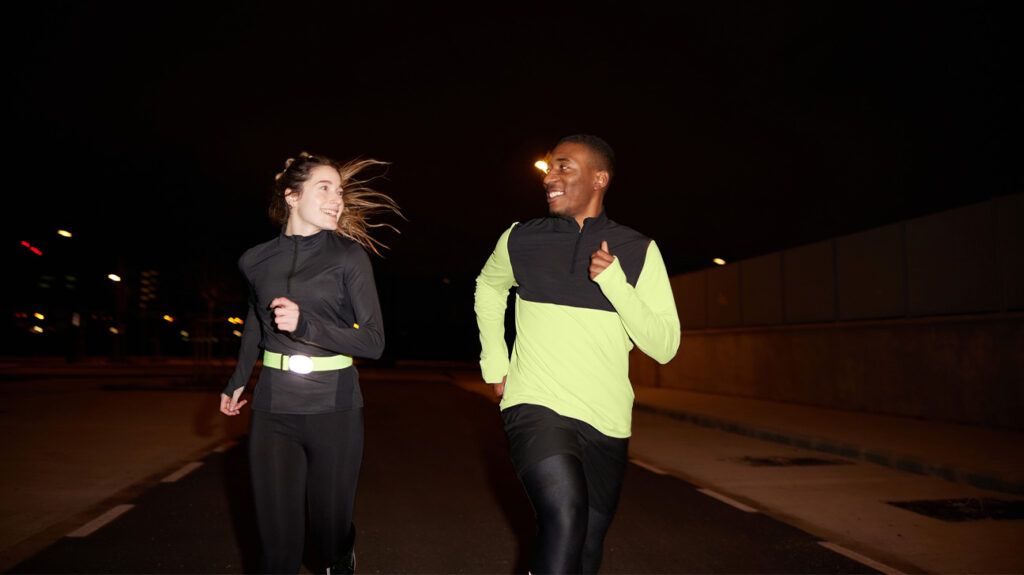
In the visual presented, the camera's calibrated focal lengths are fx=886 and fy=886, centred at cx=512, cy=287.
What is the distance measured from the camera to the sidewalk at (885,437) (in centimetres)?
955

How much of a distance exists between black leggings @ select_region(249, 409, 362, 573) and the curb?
7.59 m

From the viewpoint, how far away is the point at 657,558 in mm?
5895

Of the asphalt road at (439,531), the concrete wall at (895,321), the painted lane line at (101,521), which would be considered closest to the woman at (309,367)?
the asphalt road at (439,531)

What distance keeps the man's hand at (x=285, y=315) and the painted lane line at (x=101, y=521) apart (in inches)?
164

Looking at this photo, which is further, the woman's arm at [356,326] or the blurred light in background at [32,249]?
the blurred light in background at [32,249]

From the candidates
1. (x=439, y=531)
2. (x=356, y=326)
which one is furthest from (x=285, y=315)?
(x=439, y=531)

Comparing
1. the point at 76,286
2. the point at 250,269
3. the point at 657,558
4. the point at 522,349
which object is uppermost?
the point at 76,286

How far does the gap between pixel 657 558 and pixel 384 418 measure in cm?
1205

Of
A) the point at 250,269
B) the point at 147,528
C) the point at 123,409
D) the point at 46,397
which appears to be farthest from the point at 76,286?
the point at 250,269

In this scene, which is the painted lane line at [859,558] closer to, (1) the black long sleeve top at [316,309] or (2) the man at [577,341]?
(2) the man at [577,341]

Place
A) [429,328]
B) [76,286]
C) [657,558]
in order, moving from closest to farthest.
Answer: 1. [657,558]
2. [76,286]
3. [429,328]

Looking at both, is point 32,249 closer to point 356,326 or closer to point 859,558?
point 859,558

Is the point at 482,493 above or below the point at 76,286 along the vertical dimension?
below

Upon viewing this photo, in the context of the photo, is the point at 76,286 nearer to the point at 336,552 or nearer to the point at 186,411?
the point at 186,411
